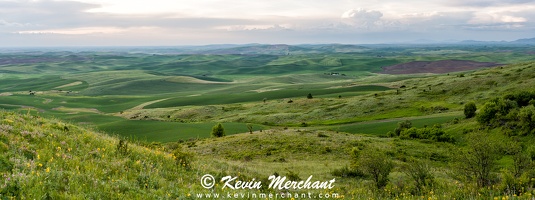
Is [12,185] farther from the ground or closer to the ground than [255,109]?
farther from the ground

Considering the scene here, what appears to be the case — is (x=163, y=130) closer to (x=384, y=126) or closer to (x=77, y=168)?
(x=384, y=126)

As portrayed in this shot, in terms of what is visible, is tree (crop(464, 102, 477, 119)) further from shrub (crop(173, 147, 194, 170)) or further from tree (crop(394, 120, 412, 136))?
shrub (crop(173, 147, 194, 170))

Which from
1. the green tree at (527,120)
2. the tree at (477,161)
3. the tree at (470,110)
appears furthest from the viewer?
the tree at (470,110)

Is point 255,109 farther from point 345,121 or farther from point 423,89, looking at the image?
point 423,89

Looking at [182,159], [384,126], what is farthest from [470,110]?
[182,159]

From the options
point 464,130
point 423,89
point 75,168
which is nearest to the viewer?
point 75,168

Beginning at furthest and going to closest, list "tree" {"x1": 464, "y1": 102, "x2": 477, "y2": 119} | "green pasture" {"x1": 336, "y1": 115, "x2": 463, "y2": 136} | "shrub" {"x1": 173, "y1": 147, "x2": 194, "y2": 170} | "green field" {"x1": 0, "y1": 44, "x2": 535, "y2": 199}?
"green pasture" {"x1": 336, "y1": 115, "x2": 463, "y2": 136}, "tree" {"x1": 464, "y1": 102, "x2": 477, "y2": 119}, "shrub" {"x1": 173, "y1": 147, "x2": 194, "y2": 170}, "green field" {"x1": 0, "y1": 44, "x2": 535, "y2": 199}

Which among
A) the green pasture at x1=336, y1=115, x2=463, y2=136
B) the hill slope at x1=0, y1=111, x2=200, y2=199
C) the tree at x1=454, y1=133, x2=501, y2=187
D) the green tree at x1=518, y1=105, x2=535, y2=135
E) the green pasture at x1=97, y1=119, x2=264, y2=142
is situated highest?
the hill slope at x1=0, y1=111, x2=200, y2=199

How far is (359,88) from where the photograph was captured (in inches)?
5094

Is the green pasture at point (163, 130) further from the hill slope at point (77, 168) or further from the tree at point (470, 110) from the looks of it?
the hill slope at point (77, 168)

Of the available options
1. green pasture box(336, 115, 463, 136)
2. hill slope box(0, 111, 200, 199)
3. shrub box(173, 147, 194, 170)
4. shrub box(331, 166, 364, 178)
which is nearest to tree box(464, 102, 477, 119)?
green pasture box(336, 115, 463, 136)

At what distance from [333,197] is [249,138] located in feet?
113

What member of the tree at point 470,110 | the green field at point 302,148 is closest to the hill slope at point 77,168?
the green field at point 302,148

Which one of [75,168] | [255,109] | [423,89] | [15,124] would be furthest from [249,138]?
[423,89]
